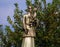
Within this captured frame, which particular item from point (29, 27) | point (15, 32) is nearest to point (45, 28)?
point (15, 32)

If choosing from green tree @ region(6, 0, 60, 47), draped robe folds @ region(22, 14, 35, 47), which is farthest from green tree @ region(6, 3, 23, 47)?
draped robe folds @ region(22, 14, 35, 47)

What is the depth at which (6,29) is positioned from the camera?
75.6 feet

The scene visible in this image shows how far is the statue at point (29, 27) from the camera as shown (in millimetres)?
13195

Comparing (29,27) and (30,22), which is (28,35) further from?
(30,22)

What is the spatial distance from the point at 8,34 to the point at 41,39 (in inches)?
117

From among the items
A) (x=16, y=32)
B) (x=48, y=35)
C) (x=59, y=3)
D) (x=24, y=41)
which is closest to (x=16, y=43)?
(x=16, y=32)

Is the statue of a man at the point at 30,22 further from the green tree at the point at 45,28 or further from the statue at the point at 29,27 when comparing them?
the green tree at the point at 45,28

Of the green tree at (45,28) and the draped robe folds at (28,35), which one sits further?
the green tree at (45,28)

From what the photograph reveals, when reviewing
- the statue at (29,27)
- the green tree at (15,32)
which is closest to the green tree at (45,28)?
the green tree at (15,32)

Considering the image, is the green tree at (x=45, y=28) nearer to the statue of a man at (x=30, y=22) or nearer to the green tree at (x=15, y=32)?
the green tree at (x=15, y=32)

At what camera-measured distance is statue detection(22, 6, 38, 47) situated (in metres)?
13.2

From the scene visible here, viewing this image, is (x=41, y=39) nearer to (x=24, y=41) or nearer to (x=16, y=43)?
(x=16, y=43)

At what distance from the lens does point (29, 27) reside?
43.5 ft

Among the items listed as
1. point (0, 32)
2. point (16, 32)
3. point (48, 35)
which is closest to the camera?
point (48, 35)
